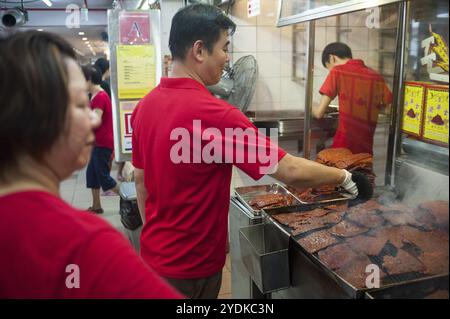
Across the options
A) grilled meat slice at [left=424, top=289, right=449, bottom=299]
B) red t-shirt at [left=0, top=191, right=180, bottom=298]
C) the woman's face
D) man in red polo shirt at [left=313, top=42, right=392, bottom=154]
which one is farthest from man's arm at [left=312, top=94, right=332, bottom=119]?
red t-shirt at [left=0, top=191, right=180, bottom=298]

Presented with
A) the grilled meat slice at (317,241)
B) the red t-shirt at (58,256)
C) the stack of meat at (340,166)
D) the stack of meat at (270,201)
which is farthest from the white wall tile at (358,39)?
the red t-shirt at (58,256)

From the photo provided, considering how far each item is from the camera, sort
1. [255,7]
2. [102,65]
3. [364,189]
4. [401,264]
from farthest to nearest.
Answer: [102,65]
[255,7]
[364,189]
[401,264]

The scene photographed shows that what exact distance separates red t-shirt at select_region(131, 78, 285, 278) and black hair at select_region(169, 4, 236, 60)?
0.15 m

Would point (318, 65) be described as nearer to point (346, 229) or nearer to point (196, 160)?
point (346, 229)

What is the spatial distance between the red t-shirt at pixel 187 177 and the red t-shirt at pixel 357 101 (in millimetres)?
1881

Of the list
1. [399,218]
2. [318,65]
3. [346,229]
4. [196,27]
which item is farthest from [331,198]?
[318,65]

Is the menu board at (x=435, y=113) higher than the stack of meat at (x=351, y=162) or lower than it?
higher

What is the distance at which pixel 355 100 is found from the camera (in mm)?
3348

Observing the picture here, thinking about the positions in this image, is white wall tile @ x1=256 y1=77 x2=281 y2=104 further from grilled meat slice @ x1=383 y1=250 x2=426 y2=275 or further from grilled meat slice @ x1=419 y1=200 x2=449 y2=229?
A: grilled meat slice @ x1=383 y1=250 x2=426 y2=275

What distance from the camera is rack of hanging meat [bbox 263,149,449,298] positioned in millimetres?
1226

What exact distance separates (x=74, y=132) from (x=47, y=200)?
0.45 feet

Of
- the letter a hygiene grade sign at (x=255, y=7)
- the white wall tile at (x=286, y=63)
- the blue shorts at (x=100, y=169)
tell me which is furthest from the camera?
the blue shorts at (x=100, y=169)

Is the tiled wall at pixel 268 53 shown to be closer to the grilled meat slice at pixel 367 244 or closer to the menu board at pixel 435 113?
the menu board at pixel 435 113

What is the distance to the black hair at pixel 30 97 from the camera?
0.73 m
